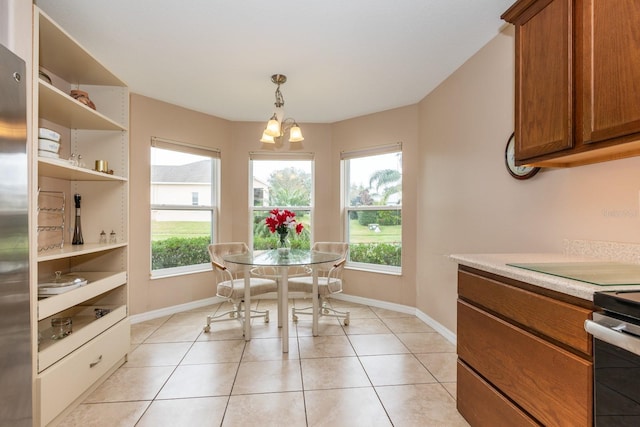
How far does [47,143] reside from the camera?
71.2 inches

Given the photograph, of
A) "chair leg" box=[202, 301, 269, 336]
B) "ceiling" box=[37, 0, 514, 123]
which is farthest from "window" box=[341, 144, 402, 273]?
"chair leg" box=[202, 301, 269, 336]

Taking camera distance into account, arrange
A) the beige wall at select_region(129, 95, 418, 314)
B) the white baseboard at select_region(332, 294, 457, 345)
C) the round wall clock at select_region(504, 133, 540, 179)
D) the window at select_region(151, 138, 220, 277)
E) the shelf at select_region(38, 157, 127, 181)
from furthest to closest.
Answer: the window at select_region(151, 138, 220, 277) → the beige wall at select_region(129, 95, 418, 314) → the white baseboard at select_region(332, 294, 457, 345) → the round wall clock at select_region(504, 133, 540, 179) → the shelf at select_region(38, 157, 127, 181)

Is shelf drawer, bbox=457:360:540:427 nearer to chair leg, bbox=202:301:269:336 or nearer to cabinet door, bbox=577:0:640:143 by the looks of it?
cabinet door, bbox=577:0:640:143

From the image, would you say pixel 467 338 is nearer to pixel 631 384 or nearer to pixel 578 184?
pixel 631 384

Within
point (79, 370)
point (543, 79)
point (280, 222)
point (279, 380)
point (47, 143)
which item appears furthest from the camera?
point (280, 222)

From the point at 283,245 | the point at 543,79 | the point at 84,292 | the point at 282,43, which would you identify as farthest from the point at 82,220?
the point at 543,79

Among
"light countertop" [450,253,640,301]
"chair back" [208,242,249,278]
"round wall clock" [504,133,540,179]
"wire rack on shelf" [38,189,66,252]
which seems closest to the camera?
"light countertop" [450,253,640,301]

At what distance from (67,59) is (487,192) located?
319 cm

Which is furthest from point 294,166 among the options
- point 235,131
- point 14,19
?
point 14,19

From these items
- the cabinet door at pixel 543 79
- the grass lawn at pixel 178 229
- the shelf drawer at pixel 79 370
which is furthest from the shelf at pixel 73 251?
the cabinet door at pixel 543 79

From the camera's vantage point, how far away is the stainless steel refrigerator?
1120 mm

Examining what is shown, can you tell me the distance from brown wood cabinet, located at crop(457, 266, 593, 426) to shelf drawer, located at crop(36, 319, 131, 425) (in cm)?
231

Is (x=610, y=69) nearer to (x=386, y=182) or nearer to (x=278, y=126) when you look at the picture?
(x=278, y=126)

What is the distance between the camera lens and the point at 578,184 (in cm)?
168
